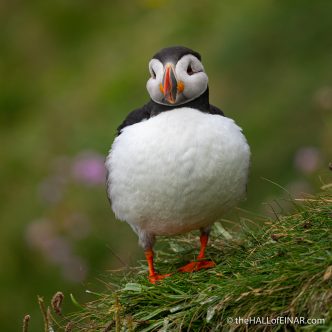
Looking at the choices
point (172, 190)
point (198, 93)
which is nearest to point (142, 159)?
point (172, 190)

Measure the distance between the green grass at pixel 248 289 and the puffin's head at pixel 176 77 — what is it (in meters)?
0.84

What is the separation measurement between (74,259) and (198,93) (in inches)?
166

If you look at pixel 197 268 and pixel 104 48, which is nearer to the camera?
pixel 197 268

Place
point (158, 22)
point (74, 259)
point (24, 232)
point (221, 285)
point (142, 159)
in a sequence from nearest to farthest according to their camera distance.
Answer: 1. point (221, 285)
2. point (142, 159)
3. point (74, 259)
4. point (24, 232)
5. point (158, 22)

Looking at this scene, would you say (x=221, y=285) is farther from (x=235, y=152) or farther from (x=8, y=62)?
(x=8, y=62)

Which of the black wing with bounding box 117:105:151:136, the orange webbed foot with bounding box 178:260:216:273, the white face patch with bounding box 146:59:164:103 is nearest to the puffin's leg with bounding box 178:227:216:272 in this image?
the orange webbed foot with bounding box 178:260:216:273

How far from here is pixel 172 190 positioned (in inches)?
187

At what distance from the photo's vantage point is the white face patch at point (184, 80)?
484cm

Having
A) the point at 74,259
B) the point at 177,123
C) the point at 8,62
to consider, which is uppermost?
the point at 177,123

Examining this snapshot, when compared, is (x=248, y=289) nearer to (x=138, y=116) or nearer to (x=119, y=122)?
(x=138, y=116)

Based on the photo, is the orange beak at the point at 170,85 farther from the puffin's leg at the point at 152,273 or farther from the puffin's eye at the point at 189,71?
the puffin's leg at the point at 152,273

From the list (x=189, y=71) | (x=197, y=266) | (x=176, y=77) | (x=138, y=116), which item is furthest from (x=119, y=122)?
(x=197, y=266)

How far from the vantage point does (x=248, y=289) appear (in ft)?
13.1

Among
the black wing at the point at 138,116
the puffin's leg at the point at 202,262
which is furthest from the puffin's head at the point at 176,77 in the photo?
the puffin's leg at the point at 202,262
